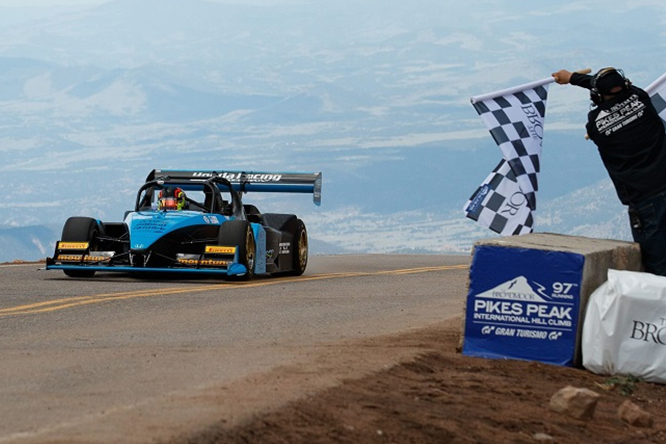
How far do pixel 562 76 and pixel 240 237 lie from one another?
274 inches

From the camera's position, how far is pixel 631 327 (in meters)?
9.01

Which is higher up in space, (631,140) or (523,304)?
(631,140)

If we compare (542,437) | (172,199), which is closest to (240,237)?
(172,199)

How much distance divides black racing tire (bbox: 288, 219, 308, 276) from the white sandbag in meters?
11.1

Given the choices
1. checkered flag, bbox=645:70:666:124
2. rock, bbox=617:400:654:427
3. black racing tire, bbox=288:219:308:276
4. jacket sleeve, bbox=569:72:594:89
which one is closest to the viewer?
rock, bbox=617:400:654:427

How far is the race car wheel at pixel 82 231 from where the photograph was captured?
17.6 m

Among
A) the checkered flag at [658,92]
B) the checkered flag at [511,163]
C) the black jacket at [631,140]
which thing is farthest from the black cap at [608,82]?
the checkered flag at [511,163]

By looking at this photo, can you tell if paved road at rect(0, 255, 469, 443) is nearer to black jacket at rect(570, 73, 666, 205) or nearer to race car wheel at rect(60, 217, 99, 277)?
race car wheel at rect(60, 217, 99, 277)

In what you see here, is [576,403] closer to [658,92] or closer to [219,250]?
[658,92]

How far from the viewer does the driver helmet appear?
18375 mm

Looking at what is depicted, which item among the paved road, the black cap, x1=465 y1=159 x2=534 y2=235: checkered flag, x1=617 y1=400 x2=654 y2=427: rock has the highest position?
the black cap

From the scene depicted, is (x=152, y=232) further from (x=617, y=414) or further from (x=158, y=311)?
(x=617, y=414)

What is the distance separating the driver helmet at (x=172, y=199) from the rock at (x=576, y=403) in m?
11.3

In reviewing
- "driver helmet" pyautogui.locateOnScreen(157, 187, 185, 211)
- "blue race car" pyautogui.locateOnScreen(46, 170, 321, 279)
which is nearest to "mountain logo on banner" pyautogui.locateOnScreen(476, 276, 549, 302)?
"blue race car" pyautogui.locateOnScreen(46, 170, 321, 279)
